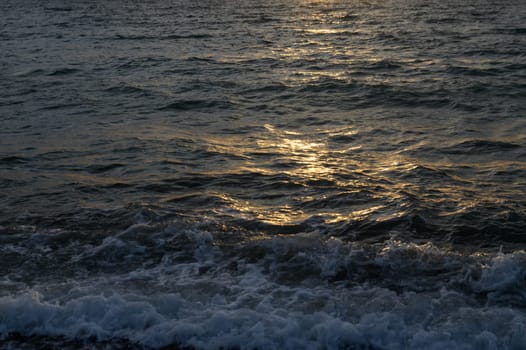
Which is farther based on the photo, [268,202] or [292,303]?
[268,202]

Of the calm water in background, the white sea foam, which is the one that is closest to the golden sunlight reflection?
the calm water in background

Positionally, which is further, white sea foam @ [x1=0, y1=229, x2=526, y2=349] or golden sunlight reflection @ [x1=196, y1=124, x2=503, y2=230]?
golden sunlight reflection @ [x1=196, y1=124, x2=503, y2=230]

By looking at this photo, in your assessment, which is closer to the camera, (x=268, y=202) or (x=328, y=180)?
(x=268, y=202)

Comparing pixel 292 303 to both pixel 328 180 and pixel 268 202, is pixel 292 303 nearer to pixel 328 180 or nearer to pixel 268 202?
pixel 268 202

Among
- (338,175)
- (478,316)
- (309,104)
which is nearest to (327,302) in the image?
(478,316)

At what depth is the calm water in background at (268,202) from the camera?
20.0 ft

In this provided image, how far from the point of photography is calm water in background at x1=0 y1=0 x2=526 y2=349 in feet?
20.0

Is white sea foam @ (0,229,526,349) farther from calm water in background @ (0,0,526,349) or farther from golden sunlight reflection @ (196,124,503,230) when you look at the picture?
golden sunlight reflection @ (196,124,503,230)

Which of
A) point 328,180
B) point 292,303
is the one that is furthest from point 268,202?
point 292,303

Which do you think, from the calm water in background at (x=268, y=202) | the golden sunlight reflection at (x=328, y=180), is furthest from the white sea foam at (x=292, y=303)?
the golden sunlight reflection at (x=328, y=180)

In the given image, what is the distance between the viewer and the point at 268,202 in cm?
909

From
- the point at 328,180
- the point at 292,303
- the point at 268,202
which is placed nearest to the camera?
the point at 292,303

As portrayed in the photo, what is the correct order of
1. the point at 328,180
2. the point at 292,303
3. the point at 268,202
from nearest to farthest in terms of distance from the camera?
the point at 292,303
the point at 268,202
the point at 328,180

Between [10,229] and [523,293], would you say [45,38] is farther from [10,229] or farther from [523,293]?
[523,293]
